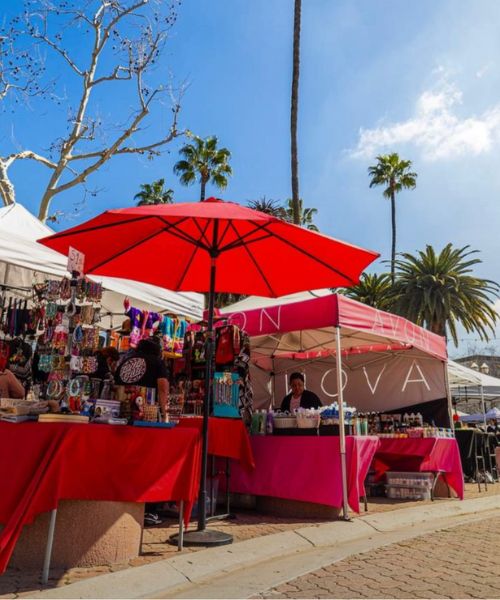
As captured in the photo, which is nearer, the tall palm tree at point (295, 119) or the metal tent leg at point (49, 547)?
the metal tent leg at point (49, 547)

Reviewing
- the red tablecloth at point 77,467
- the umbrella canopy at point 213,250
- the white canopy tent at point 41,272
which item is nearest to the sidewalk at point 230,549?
the red tablecloth at point 77,467

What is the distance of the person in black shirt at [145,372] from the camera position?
5229 mm

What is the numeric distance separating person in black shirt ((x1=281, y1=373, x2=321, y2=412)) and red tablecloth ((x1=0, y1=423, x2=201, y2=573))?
11.8 feet

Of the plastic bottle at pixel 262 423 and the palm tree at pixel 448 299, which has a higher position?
the palm tree at pixel 448 299

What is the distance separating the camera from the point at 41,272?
7.83m

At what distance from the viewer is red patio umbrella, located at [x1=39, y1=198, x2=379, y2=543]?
16.9ft

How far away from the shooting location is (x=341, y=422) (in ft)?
21.6

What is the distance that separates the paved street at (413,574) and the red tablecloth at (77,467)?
1310 mm

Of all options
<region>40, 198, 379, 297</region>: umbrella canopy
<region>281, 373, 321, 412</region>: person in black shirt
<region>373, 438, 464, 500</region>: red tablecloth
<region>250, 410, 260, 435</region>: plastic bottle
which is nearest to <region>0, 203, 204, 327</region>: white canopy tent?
<region>40, 198, 379, 297</region>: umbrella canopy

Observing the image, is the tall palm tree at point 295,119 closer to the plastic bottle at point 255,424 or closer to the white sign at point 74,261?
the plastic bottle at point 255,424

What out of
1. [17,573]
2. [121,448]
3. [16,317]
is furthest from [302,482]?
[16,317]

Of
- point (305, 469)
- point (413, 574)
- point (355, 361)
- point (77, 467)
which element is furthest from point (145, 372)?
point (355, 361)

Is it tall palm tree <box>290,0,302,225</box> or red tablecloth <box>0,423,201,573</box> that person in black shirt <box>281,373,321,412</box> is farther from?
tall palm tree <box>290,0,302,225</box>

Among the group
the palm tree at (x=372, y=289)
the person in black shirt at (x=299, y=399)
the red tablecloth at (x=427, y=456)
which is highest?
the palm tree at (x=372, y=289)
